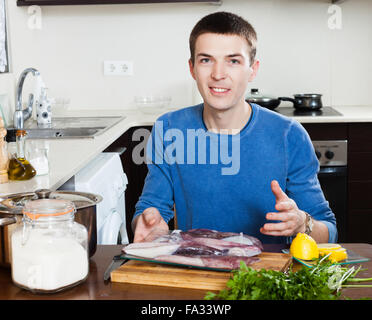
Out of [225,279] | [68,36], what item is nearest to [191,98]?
[68,36]

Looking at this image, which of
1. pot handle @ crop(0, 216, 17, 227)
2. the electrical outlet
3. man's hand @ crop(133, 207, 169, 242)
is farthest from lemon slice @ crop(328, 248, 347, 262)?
the electrical outlet

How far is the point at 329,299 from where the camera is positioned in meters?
0.84

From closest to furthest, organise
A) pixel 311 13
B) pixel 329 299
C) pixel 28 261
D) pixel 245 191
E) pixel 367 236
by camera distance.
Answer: pixel 329 299 → pixel 28 261 → pixel 245 191 → pixel 367 236 → pixel 311 13

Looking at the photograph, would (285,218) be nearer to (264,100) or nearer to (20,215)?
(20,215)

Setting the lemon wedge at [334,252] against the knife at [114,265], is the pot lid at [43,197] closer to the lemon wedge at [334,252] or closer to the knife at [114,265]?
the knife at [114,265]

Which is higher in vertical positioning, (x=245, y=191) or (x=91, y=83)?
(x=91, y=83)

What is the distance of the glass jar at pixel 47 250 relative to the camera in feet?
3.12

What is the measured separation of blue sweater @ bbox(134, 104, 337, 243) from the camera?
5.59 ft

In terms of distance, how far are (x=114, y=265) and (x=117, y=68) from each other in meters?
2.73

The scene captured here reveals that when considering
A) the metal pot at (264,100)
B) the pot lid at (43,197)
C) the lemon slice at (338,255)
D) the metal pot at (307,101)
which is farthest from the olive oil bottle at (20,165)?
the metal pot at (307,101)

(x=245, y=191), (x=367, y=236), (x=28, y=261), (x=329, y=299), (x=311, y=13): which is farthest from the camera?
(x=311, y=13)

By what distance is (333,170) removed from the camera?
3107mm
